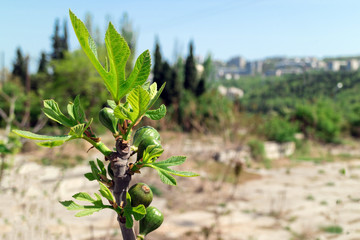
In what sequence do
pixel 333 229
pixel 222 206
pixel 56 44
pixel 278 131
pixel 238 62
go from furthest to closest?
pixel 238 62
pixel 56 44
pixel 278 131
pixel 222 206
pixel 333 229

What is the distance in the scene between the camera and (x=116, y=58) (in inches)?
13.5

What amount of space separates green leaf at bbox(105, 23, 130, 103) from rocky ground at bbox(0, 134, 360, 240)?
6.79ft

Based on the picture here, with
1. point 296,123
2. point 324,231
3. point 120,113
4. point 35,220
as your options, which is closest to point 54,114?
point 120,113

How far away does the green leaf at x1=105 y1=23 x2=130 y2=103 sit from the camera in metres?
0.33

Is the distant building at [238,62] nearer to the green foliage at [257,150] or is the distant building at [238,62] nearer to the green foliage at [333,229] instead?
the green foliage at [257,150]

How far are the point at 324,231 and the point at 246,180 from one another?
3.75m

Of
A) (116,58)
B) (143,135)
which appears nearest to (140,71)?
(116,58)

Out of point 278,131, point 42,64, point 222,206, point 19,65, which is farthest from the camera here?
point 19,65

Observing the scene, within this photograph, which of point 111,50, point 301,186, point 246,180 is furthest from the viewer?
point 246,180

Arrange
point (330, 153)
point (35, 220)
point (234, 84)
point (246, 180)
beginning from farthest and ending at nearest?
point (234, 84) → point (330, 153) → point (246, 180) → point (35, 220)

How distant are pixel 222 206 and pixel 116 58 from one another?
236 inches

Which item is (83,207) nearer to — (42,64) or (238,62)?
(42,64)

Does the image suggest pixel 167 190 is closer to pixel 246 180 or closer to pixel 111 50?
pixel 246 180

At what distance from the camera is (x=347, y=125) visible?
17.0 meters
